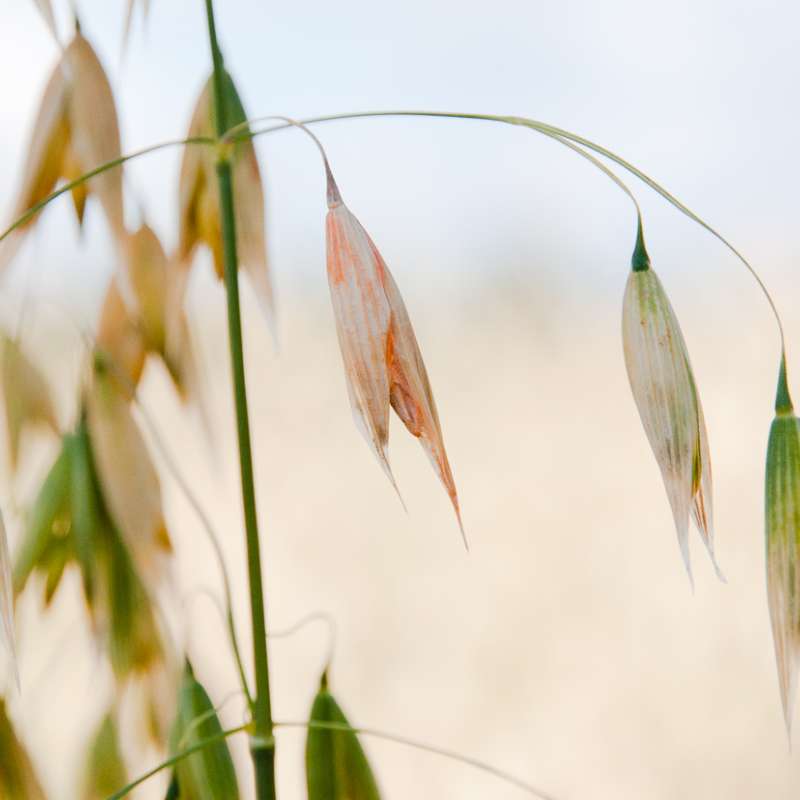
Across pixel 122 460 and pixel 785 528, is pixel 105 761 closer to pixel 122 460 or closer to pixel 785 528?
pixel 122 460

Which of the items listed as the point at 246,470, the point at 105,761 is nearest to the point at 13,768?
the point at 105,761

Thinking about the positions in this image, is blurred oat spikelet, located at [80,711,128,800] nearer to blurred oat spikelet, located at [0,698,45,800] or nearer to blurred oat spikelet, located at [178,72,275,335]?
blurred oat spikelet, located at [0,698,45,800]

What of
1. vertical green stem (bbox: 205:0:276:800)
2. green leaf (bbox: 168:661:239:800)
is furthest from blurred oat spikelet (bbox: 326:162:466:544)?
green leaf (bbox: 168:661:239:800)

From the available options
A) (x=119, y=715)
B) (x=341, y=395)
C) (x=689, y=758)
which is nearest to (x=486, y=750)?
(x=689, y=758)

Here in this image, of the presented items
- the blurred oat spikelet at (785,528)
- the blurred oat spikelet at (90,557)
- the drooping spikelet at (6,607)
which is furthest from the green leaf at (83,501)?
the blurred oat spikelet at (785,528)

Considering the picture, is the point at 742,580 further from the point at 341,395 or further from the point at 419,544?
the point at 341,395

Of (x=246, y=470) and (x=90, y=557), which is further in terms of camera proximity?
(x=90, y=557)
